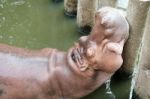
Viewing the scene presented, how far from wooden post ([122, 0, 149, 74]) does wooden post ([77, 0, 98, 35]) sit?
78cm

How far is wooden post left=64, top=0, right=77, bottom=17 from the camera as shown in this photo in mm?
4360

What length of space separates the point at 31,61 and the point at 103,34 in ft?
2.05

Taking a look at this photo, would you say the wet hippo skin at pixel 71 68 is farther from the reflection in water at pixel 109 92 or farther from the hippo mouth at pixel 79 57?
the reflection in water at pixel 109 92

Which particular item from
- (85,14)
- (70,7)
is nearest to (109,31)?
(85,14)

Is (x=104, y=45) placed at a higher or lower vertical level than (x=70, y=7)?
higher

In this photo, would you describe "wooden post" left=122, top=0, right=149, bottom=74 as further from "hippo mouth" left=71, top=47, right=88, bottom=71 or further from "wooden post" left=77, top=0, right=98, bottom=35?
"wooden post" left=77, top=0, right=98, bottom=35

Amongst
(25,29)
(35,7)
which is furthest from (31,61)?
(35,7)

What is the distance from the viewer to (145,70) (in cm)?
315

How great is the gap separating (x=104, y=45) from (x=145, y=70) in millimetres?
514

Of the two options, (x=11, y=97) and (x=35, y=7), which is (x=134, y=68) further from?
(x=35, y=7)

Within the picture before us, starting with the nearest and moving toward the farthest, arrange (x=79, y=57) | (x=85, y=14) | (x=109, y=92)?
(x=79, y=57) < (x=109, y=92) < (x=85, y=14)

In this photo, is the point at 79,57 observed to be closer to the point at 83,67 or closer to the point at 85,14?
the point at 83,67

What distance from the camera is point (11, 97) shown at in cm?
293

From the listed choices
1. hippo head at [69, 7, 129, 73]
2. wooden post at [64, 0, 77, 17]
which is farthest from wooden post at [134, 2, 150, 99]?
wooden post at [64, 0, 77, 17]
